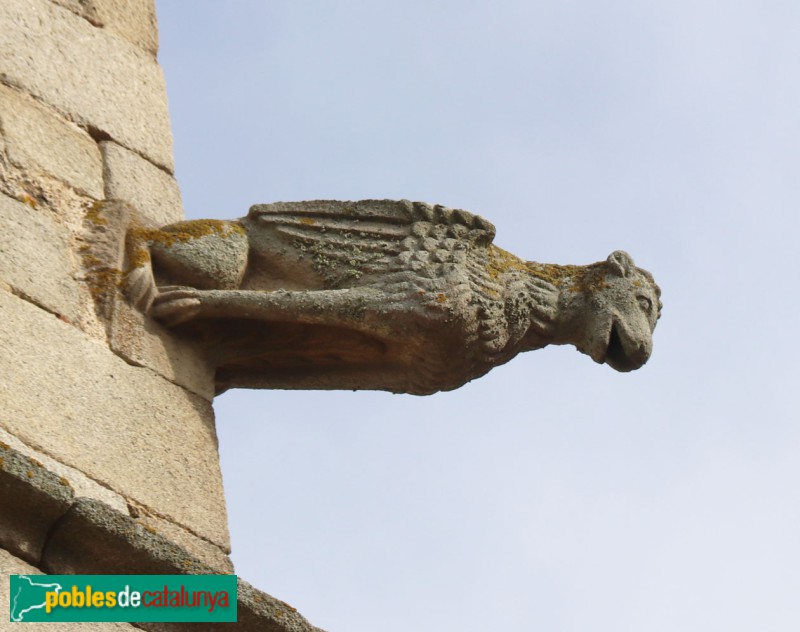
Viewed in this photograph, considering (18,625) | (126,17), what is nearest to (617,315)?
(126,17)

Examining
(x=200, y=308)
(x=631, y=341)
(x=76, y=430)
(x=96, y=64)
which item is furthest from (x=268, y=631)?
(x=96, y=64)

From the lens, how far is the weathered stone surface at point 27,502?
17.7 ft

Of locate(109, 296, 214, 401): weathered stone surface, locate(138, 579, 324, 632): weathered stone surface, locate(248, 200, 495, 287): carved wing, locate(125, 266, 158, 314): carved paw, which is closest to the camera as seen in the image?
locate(138, 579, 324, 632): weathered stone surface

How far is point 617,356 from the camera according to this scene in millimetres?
7242

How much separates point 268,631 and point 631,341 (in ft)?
6.35

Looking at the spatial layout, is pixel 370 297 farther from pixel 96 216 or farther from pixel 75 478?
pixel 75 478

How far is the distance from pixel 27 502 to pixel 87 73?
8.10ft

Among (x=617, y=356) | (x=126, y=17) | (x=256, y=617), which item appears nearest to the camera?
(x=256, y=617)

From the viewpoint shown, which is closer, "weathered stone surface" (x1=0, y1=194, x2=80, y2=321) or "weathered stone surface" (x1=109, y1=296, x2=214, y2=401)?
"weathered stone surface" (x1=0, y1=194, x2=80, y2=321)

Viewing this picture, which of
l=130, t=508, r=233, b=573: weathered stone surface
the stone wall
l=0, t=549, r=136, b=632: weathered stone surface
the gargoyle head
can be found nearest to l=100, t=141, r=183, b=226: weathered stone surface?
the stone wall

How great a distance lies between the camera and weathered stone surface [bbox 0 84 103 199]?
6.82 meters

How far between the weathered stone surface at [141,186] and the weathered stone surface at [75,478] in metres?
1.28

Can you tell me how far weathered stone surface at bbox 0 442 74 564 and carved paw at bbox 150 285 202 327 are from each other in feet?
4.28

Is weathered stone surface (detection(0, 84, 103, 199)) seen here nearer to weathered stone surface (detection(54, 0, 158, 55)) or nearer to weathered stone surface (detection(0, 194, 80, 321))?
weathered stone surface (detection(0, 194, 80, 321))
